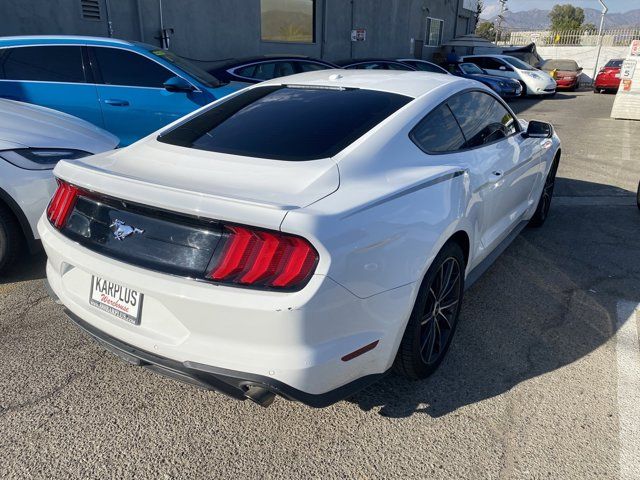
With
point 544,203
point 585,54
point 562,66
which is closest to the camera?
point 544,203

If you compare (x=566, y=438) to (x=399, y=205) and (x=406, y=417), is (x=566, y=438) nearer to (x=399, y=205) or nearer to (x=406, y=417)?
(x=406, y=417)

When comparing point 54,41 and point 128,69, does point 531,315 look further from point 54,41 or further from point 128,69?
point 54,41

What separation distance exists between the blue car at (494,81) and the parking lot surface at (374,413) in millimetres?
16055

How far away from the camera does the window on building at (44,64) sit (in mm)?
5621

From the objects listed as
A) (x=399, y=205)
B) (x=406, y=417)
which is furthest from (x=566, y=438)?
(x=399, y=205)

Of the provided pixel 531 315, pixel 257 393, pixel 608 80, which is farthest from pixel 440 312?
pixel 608 80

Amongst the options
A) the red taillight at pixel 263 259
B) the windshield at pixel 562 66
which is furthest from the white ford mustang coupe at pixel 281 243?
the windshield at pixel 562 66

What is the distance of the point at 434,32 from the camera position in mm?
26172

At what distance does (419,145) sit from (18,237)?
2.83 metres

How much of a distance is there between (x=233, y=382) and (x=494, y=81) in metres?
18.5

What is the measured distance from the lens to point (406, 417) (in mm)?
2551

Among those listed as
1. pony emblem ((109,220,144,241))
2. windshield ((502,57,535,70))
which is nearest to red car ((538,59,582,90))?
windshield ((502,57,535,70))

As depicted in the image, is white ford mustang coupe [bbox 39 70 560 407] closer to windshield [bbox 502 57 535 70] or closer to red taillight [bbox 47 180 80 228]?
red taillight [bbox 47 180 80 228]

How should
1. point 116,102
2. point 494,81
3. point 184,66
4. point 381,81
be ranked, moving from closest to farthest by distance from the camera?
1. point 381,81
2. point 116,102
3. point 184,66
4. point 494,81
